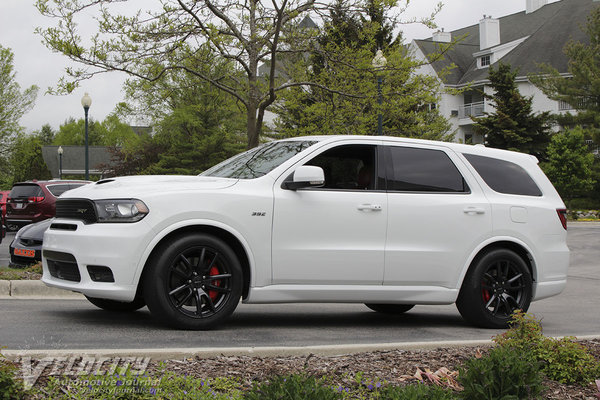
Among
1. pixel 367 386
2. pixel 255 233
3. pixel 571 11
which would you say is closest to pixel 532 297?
pixel 255 233

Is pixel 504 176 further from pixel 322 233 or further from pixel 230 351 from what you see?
pixel 230 351

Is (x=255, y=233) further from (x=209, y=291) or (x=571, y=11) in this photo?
(x=571, y=11)

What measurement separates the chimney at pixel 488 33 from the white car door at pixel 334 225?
173ft

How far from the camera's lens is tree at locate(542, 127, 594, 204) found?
39094 millimetres

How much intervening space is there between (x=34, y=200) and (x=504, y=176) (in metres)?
17.9

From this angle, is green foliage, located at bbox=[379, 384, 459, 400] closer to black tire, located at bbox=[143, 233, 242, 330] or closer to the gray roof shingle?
black tire, located at bbox=[143, 233, 242, 330]

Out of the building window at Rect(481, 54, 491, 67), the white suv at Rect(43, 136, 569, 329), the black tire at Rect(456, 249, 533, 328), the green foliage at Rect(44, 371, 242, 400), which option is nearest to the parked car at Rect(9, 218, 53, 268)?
the white suv at Rect(43, 136, 569, 329)

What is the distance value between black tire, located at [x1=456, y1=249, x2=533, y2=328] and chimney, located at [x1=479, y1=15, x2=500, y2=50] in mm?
52157

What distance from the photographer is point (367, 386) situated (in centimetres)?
405

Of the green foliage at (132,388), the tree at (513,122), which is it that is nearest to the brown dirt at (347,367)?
the green foliage at (132,388)

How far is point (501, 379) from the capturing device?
3.85m

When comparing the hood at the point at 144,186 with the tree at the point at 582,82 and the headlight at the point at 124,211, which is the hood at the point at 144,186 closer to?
the headlight at the point at 124,211

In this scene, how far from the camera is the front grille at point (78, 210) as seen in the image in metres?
6.00

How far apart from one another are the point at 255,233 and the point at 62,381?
106 inches
